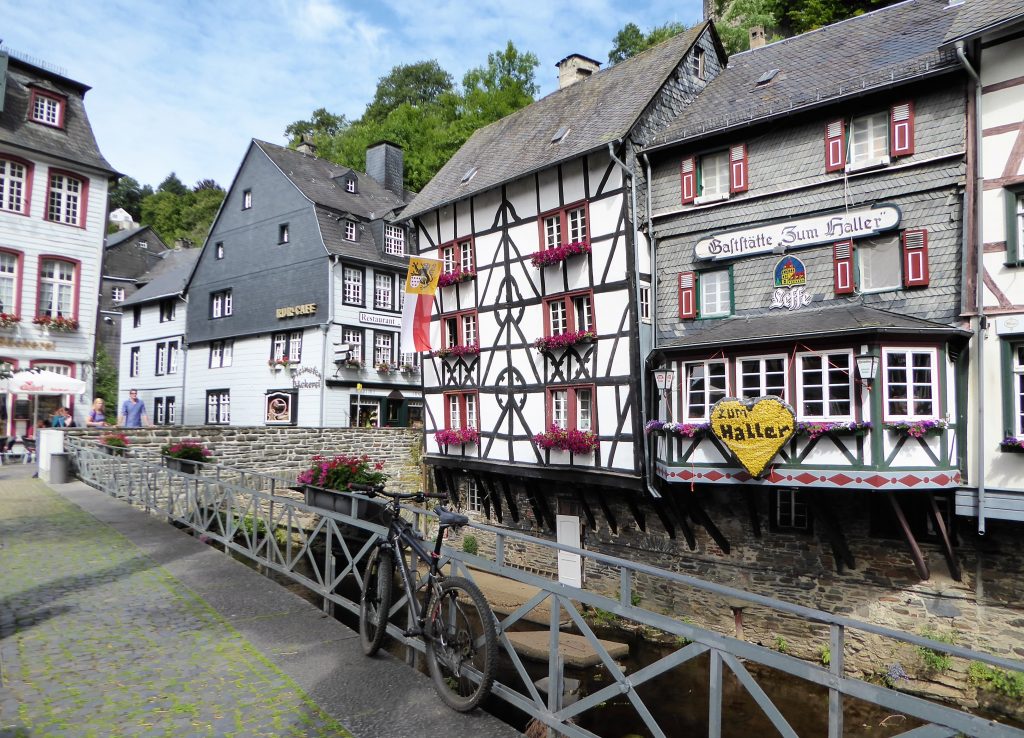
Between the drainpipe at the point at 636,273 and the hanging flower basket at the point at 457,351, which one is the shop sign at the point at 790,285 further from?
the hanging flower basket at the point at 457,351

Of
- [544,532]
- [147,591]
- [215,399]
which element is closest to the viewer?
[147,591]

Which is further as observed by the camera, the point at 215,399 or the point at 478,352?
the point at 215,399

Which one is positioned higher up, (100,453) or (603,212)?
(603,212)

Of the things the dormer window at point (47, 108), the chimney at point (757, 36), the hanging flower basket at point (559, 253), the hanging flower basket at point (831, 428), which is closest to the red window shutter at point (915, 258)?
the hanging flower basket at point (831, 428)

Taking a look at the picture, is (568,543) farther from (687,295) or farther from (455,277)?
(455,277)

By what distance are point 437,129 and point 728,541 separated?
31.2 m

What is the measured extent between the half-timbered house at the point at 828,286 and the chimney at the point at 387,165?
900 inches

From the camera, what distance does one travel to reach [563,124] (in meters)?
18.8

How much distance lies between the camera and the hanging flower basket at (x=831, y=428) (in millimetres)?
11672

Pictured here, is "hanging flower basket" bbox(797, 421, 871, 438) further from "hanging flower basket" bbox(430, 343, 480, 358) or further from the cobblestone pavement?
"hanging flower basket" bbox(430, 343, 480, 358)

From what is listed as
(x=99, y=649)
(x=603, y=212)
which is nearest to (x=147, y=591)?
(x=99, y=649)

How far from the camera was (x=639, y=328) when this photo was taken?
613 inches

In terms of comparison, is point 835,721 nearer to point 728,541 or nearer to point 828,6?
point 728,541

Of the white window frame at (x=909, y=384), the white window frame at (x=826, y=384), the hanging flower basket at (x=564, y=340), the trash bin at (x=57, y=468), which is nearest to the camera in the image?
the white window frame at (x=909, y=384)
